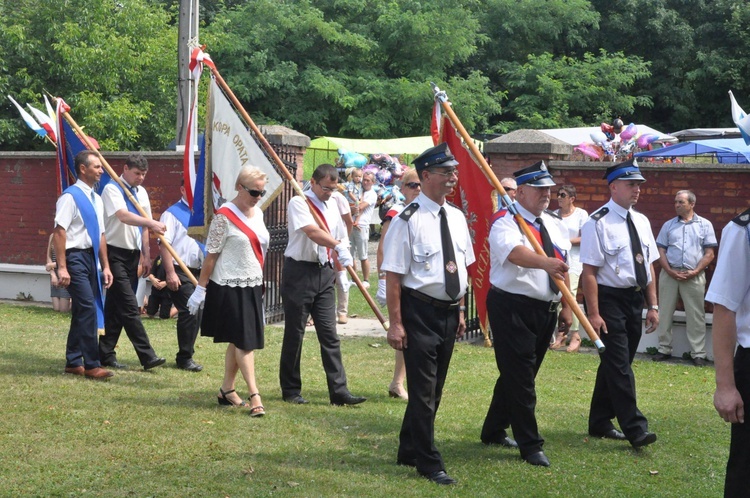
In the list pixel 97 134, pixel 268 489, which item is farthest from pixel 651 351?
pixel 97 134

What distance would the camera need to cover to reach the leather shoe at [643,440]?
714 centimetres

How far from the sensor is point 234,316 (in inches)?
312

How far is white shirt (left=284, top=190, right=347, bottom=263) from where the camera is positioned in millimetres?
8367

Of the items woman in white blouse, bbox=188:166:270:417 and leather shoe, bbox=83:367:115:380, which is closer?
woman in white blouse, bbox=188:166:270:417

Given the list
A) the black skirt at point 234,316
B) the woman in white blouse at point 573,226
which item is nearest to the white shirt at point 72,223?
the black skirt at point 234,316

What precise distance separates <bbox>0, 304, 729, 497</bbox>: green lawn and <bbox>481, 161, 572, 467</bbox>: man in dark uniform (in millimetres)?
358

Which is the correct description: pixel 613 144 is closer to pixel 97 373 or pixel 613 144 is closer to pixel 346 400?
pixel 346 400

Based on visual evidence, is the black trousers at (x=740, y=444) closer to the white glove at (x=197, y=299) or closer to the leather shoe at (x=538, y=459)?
the leather shoe at (x=538, y=459)

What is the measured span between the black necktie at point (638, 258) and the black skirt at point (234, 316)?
300cm

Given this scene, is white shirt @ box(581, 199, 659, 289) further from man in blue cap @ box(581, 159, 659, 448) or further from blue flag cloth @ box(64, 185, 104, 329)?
blue flag cloth @ box(64, 185, 104, 329)

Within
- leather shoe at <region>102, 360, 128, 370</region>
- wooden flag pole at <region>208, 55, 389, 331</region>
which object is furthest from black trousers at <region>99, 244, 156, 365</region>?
wooden flag pole at <region>208, 55, 389, 331</region>

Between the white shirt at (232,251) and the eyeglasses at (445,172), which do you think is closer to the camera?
the eyeglasses at (445,172)

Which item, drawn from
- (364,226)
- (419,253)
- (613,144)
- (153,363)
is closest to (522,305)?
(419,253)

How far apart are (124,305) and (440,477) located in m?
4.65
